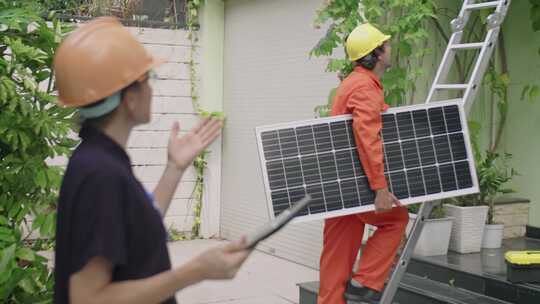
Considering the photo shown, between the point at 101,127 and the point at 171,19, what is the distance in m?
6.69

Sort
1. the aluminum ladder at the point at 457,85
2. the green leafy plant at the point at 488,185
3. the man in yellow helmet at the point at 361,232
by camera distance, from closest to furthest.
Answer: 1. the man in yellow helmet at the point at 361,232
2. the aluminum ladder at the point at 457,85
3. the green leafy plant at the point at 488,185

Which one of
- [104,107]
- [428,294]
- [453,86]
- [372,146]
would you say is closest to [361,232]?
[372,146]

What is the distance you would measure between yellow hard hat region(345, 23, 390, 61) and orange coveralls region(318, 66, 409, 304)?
88 mm

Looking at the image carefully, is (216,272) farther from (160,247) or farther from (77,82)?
(77,82)

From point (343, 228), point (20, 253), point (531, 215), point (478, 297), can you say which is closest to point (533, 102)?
point (531, 215)

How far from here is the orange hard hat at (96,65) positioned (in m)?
1.73

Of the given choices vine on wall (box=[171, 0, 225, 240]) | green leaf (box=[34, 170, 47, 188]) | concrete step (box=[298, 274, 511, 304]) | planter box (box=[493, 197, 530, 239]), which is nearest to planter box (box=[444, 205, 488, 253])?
planter box (box=[493, 197, 530, 239])

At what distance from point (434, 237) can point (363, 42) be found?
1.85 meters

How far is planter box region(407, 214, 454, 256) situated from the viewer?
18.5 ft

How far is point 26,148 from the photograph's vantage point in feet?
12.5

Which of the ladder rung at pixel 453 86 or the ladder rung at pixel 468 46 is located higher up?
the ladder rung at pixel 468 46

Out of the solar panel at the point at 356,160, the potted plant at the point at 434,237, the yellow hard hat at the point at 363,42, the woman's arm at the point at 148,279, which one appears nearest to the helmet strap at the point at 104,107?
the woman's arm at the point at 148,279

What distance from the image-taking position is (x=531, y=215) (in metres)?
6.21

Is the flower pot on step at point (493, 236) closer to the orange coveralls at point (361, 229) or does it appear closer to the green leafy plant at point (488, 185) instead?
the green leafy plant at point (488, 185)
